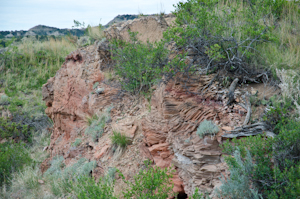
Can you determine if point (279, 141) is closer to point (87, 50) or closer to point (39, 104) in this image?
point (87, 50)

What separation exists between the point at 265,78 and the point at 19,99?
1212 cm

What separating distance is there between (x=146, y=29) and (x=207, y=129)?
4.17 m

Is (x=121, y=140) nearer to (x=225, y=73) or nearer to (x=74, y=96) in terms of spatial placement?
(x=225, y=73)

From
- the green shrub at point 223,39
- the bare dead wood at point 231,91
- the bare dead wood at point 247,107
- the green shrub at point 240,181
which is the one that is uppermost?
the green shrub at point 223,39

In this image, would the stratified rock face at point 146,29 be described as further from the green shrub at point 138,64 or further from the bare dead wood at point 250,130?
the bare dead wood at point 250,130

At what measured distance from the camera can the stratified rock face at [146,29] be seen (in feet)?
20.2

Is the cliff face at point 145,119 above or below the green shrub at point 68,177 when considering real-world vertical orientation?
above

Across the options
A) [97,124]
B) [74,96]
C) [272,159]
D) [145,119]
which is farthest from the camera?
[74,96]

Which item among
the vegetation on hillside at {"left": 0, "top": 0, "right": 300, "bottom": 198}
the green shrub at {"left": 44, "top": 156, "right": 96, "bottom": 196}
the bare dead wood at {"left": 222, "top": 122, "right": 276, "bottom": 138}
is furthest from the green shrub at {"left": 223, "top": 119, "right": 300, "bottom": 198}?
the green shrub at {"left": 44, "top": 156, "right": 96, "bottom": 196}

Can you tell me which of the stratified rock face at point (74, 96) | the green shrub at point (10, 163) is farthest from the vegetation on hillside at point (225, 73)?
the stratified rock face at point (74, 96)

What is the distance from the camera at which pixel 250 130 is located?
10.1 ft

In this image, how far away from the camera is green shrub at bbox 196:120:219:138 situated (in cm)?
333

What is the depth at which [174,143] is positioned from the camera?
3.77 metres

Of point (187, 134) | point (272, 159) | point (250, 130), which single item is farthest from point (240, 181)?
point (187, 134)
